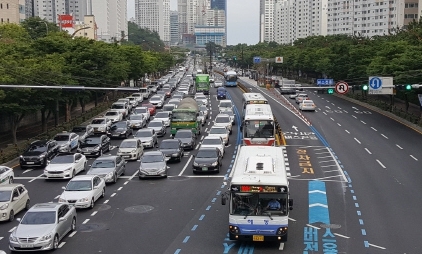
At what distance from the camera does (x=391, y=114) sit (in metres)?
65.5

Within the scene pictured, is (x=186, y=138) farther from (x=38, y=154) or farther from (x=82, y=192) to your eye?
(x=82, y=192)

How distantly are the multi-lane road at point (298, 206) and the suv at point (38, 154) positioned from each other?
0.80 metres

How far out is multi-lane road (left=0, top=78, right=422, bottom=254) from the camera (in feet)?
71.9

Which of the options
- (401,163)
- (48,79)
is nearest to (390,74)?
(401,163)

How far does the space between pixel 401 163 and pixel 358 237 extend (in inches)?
706

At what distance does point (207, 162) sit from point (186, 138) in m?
9.66

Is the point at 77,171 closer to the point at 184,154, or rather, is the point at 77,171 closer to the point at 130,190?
the point at 130,190

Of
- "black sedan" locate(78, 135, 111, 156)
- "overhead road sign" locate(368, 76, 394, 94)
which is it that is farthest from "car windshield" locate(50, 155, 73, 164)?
"overhead road sign" locate(368, 76, 394, 94)

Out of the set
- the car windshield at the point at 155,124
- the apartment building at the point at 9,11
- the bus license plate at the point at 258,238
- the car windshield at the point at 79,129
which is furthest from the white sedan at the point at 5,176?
the apartment building at the point at 9,11

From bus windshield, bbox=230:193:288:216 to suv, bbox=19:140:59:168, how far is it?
69.7ft

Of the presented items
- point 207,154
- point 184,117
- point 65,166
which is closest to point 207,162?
point 207,154

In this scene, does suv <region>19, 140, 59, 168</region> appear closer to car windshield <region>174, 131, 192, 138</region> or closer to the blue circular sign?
car windshield <region>174, 131, 192, 138</region>

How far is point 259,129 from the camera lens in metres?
39.2

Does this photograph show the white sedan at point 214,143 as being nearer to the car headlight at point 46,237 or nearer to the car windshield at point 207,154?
the car windshield at point 207,154
